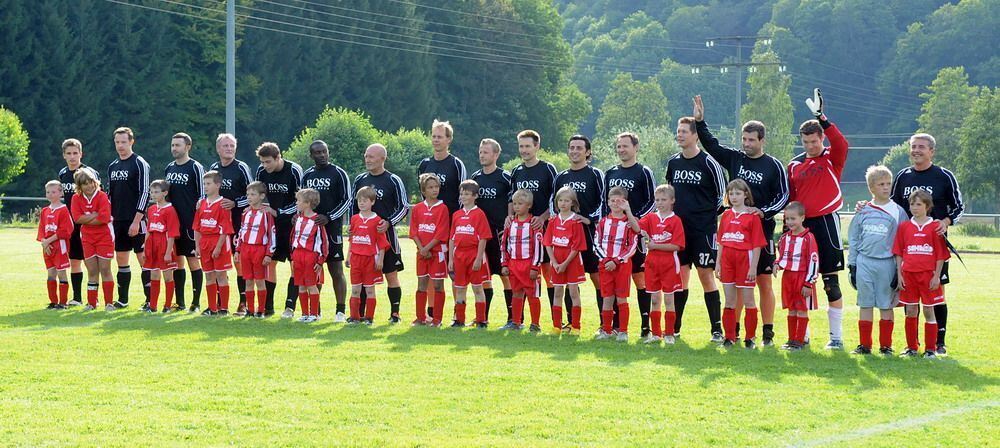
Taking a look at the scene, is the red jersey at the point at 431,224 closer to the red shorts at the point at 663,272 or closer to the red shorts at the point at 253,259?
the red shorts at the point at 253,259

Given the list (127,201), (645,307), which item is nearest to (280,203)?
(127,201)

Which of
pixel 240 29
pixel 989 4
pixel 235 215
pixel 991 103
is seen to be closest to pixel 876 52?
pixel 989 4

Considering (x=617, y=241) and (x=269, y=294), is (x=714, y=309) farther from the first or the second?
(x=269, y=294)

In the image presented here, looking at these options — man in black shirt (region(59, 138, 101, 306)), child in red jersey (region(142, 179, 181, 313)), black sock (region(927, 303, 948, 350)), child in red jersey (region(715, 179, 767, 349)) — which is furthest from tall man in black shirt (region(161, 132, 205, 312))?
black sock (region(927, 303, 948, 350))

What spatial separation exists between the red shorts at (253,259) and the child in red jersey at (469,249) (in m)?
2.03

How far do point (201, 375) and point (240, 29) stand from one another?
52474mm

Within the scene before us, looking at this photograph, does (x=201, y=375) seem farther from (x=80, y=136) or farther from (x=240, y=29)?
(x=240, y=29)

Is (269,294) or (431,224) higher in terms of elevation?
(431,224)

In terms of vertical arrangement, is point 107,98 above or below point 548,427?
above

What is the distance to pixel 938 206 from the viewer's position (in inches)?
399

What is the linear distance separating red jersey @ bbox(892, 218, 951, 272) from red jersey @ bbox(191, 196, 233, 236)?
680 centimetres

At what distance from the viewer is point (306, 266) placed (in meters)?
12.0

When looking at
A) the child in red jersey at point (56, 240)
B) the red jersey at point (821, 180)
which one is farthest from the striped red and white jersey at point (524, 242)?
the child in red jersey at point (56, 240)

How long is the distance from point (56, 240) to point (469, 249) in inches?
192
